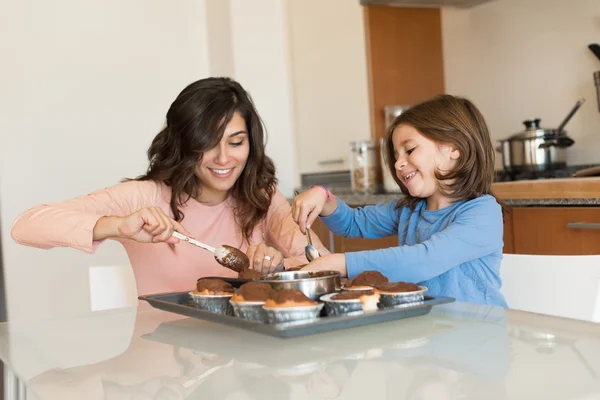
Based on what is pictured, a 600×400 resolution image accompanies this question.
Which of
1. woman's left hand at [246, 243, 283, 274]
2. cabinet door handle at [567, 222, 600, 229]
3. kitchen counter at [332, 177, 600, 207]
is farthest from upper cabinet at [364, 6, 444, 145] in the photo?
woman's left hand at [246, 243, 283, 274]

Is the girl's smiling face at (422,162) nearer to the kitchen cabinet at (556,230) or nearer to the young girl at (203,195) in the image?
the young girl at (203,195)

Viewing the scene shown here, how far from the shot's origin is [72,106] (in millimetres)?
3178

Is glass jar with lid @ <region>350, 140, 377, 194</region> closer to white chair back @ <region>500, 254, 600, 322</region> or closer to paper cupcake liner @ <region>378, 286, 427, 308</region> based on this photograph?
white chair back @ <region>500, 254, 600, 322</region>

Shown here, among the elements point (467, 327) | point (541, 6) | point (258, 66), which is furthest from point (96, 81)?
point (467, 327)

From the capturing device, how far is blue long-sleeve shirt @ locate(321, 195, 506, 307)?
4.08 feet

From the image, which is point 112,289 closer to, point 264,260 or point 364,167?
point 264,260

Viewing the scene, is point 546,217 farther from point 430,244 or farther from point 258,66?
point 258,66

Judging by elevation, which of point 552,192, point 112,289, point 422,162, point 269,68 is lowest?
point 112,289

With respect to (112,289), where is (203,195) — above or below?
above

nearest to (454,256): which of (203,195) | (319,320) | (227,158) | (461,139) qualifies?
(461,139)

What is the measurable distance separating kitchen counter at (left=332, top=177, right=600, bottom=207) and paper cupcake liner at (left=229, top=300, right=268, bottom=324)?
1.45m

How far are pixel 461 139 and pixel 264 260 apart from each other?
0.46 metres

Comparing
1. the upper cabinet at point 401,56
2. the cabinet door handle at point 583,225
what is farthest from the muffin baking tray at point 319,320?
the upper cabinet at point 401,56

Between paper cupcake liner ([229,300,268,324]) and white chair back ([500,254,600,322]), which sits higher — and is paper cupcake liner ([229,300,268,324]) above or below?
above
